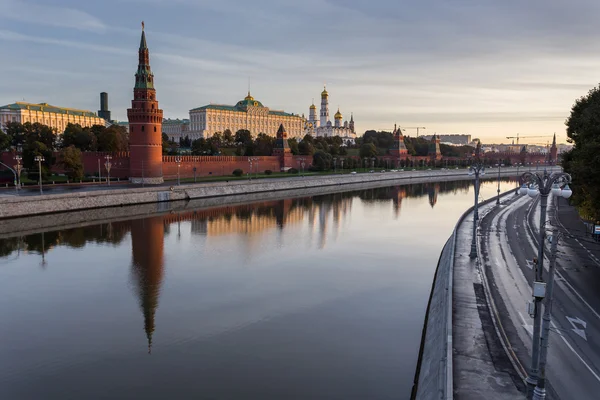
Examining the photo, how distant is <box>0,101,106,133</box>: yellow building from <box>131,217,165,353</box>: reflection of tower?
7375cm

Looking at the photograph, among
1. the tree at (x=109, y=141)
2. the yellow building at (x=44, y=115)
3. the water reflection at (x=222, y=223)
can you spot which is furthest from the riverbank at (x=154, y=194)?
the yellow building at (x=44, y=115)

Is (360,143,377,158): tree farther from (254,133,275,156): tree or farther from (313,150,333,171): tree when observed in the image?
(254,133,275,156): tree

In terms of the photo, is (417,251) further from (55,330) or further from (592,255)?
(55,330)

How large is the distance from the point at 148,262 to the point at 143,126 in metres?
33.6

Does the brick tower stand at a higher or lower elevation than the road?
higher

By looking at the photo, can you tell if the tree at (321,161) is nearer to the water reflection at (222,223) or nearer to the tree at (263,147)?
the tree at (263,147)

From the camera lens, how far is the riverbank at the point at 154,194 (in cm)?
3453

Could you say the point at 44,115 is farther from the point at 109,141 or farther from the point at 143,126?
the point at 143,126

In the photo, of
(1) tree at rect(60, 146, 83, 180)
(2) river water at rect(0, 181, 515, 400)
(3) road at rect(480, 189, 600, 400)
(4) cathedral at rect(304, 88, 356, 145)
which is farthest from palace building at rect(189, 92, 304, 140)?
(3) road at rect(480, 189, 600, 400)

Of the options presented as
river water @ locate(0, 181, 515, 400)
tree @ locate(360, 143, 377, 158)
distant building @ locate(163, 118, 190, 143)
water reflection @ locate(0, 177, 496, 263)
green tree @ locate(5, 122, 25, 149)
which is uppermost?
distant building @ locate(163, 118, 190, 143)

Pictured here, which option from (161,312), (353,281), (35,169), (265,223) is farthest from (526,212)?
(35,169)

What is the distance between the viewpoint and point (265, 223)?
112 feet

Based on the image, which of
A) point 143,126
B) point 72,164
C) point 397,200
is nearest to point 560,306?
point 397,200

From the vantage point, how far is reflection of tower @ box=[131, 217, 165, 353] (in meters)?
16.0
